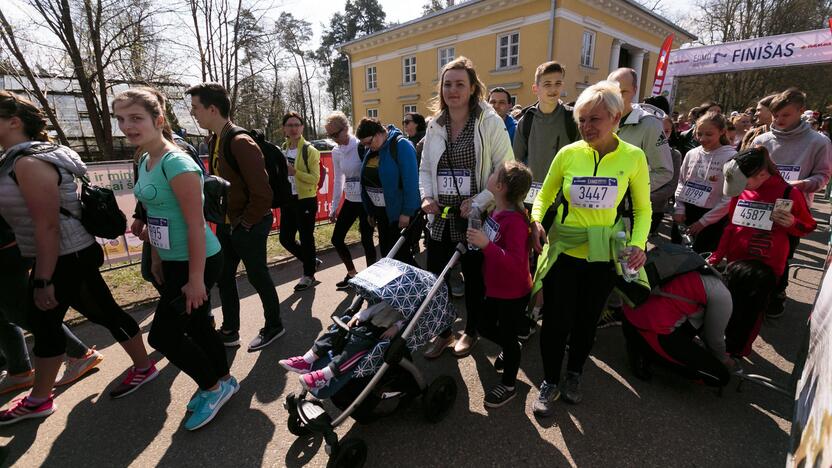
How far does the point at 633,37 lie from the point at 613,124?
1010 inches

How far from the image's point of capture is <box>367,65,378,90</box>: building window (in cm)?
2761

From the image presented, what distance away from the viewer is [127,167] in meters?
4.99

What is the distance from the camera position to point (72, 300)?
2.51 metres

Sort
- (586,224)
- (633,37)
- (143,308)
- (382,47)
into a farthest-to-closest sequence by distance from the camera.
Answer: (382,47) → (633,37) → (143,308) → (586,224)

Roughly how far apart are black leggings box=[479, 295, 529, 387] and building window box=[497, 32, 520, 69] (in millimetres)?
19903

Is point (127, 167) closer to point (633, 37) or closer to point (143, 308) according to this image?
point (143, 308)

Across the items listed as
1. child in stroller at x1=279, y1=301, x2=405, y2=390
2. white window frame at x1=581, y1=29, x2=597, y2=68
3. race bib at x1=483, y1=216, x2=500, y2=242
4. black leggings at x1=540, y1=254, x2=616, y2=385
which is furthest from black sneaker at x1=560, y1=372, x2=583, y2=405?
white window frame at x1=581, y1=29, x2=597, y2=68

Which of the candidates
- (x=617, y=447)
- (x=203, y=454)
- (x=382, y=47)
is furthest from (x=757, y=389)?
(x=382, y=47)

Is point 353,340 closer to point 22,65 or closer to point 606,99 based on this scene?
point 606,99

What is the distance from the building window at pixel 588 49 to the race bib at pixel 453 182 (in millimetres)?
20441

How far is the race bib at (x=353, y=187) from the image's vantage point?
4324 millimetres

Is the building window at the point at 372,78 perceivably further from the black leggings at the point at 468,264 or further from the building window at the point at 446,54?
the black leggings at the point at 468,264

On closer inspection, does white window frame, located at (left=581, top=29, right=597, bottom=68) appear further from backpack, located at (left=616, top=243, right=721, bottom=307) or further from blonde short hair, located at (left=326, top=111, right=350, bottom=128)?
backpack, located at (left=616, top=243, right=721, bottom=307)

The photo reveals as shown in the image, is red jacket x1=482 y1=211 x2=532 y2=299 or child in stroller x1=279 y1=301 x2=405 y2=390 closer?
child in stroller x1=279 y1=301 x2=405 y2=390
